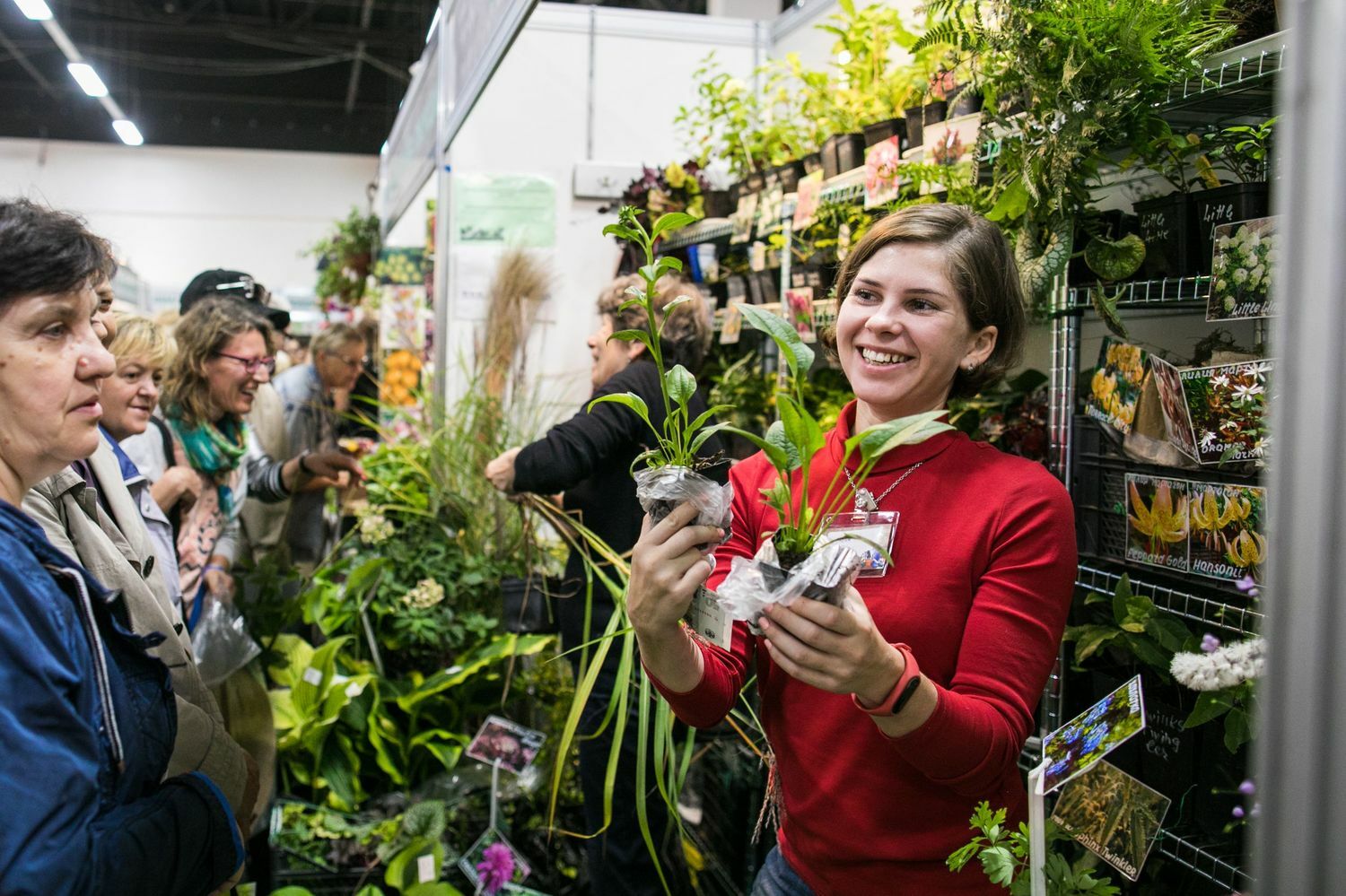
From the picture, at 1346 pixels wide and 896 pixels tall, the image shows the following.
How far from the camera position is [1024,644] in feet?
3.88

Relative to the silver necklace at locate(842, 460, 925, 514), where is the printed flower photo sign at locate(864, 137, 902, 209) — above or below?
above

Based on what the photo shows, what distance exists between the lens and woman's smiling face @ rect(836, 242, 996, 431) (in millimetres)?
1299

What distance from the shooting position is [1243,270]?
1484 millimetres

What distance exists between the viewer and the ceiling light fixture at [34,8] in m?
2.31

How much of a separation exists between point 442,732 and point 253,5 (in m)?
12.0

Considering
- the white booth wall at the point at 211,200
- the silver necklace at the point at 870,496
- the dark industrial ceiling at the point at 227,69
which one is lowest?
the silver necklace at the point at 870,496

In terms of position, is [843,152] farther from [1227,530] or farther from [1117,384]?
[1227,530]

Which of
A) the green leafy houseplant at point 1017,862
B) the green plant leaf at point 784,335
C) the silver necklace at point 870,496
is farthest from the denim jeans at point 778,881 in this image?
the green plant leaf at point 784,335

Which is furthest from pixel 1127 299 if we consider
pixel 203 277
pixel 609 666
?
pixel 203 277

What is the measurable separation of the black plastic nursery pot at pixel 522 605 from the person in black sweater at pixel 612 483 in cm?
35

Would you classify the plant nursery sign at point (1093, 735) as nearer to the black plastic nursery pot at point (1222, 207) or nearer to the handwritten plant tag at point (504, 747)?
the black plastic nursery pot at point (1222, 207)

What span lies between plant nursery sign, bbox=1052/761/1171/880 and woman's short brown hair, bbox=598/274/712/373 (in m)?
1.39

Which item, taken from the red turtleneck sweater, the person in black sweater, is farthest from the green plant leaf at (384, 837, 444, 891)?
the red turtleneck sweater

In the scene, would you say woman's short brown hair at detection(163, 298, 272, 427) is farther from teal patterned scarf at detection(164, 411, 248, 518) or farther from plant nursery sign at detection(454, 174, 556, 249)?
plant nursery sign at detection(454, 174, 556, 249)
